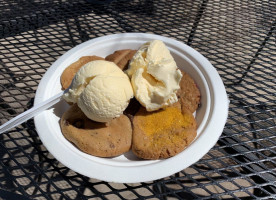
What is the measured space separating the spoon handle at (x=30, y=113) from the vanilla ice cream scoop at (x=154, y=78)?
294mm

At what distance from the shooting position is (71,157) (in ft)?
2.33

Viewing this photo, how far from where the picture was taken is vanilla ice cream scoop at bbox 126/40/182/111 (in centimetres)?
84

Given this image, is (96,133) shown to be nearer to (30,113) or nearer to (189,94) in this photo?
(30,113)

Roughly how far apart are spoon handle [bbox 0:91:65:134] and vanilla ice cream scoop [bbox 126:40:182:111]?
0.29 m

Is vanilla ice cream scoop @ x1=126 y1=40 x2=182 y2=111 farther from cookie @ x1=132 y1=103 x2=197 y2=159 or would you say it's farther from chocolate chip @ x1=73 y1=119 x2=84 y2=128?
chocolate chip @ x1=73 y1=119 x2=84 y2=128

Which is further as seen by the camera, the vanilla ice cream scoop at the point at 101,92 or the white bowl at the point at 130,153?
the vanilla ice cream scoop at the point at 101,92

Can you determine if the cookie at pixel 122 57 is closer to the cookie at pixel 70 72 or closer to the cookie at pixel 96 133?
the cookie at pixel 70 72

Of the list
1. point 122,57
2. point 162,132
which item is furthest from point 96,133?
point 122,57

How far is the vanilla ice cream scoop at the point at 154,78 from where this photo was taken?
2.75 ft

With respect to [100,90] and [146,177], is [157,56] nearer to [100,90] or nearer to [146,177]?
[100,90]

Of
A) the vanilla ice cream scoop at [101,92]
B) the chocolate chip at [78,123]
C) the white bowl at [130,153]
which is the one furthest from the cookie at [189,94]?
the chocolate chip at [78,123]

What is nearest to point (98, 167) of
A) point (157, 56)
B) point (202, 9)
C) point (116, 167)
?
point (116, 167)

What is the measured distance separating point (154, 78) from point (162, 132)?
0.67 feet

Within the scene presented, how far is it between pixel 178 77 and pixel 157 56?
119 millimetres
